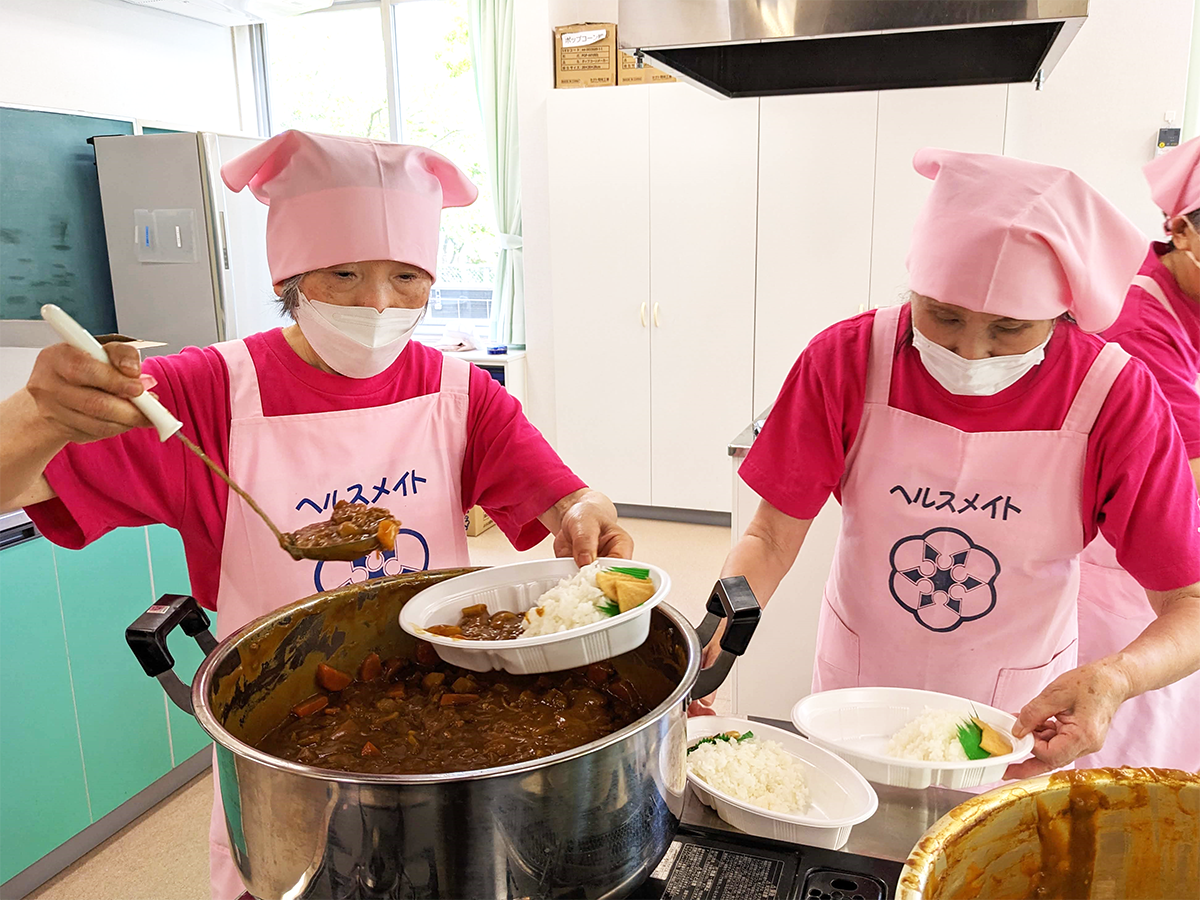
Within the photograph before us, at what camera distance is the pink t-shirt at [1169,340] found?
159 cm

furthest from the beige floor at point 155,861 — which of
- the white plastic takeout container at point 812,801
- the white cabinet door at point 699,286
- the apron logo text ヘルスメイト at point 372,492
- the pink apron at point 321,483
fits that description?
the white cabinet door at point 699,286

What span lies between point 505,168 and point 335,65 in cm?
149

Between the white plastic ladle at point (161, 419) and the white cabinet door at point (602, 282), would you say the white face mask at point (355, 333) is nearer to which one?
the white plastic ladle at point (161, 419)

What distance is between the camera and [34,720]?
2234 millimetres

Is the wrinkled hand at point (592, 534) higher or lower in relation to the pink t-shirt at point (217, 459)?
lower

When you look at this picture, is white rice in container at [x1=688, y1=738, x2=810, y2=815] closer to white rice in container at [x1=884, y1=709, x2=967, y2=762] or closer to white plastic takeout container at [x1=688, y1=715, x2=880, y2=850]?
white plastic takeout container at [x1=688, y1=715, x2=880, y2=850]

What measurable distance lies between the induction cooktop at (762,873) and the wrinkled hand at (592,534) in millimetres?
441

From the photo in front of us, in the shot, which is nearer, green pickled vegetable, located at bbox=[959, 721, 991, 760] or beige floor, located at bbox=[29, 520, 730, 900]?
green pickled vegetable, located at bbox=[959, 721, 991, 760]

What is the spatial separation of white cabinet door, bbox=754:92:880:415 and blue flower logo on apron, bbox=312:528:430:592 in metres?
3.23

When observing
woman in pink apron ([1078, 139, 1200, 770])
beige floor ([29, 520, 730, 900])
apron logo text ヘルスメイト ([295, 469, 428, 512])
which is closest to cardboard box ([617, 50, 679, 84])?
beige floor ([29, 520, 730, 900])

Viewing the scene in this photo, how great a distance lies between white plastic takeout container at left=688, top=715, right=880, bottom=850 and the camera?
92 centimetres

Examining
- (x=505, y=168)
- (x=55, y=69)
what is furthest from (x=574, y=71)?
(x=55, y=69)

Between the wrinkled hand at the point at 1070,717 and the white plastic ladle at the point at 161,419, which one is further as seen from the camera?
the wrinkled hand at the point at 1070,717

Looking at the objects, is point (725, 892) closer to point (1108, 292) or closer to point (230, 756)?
point (230, 756)
